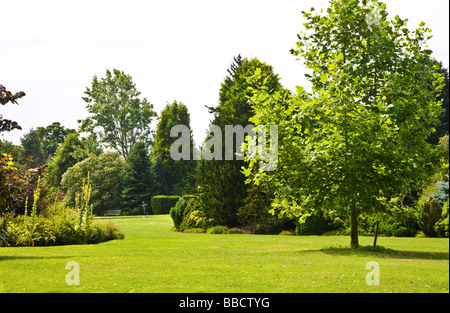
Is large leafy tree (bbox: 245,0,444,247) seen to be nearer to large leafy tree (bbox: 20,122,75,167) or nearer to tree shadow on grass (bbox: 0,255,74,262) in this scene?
tree shadow on grass (bbox: 0,255,74,262)

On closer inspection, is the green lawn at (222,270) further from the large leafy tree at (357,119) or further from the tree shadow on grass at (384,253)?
the large leafy tree at (357,119)

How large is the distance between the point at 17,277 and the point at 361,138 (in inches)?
326

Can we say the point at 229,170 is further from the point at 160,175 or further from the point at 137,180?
the point at 160,175

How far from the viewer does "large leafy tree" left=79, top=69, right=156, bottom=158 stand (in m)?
49.6

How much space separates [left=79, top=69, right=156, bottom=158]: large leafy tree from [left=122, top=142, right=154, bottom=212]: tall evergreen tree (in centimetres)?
572

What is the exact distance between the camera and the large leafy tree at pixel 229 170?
2150 cm

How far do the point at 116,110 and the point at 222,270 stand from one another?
143 feet

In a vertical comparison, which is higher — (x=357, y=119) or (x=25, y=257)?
(x=357, y=119)

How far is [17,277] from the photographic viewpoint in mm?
8281

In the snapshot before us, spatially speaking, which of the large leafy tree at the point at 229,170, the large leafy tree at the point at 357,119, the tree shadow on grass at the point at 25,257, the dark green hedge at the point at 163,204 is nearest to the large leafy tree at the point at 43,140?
the dark green hedge at the point at 163,204

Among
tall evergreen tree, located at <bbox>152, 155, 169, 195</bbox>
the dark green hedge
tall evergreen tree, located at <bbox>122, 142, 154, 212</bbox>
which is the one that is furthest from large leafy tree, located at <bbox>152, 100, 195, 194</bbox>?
the dark green hedge

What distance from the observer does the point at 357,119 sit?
10.3m

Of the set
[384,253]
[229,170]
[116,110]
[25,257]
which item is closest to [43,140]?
[116,110]

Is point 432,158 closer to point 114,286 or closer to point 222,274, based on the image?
point 222,274
